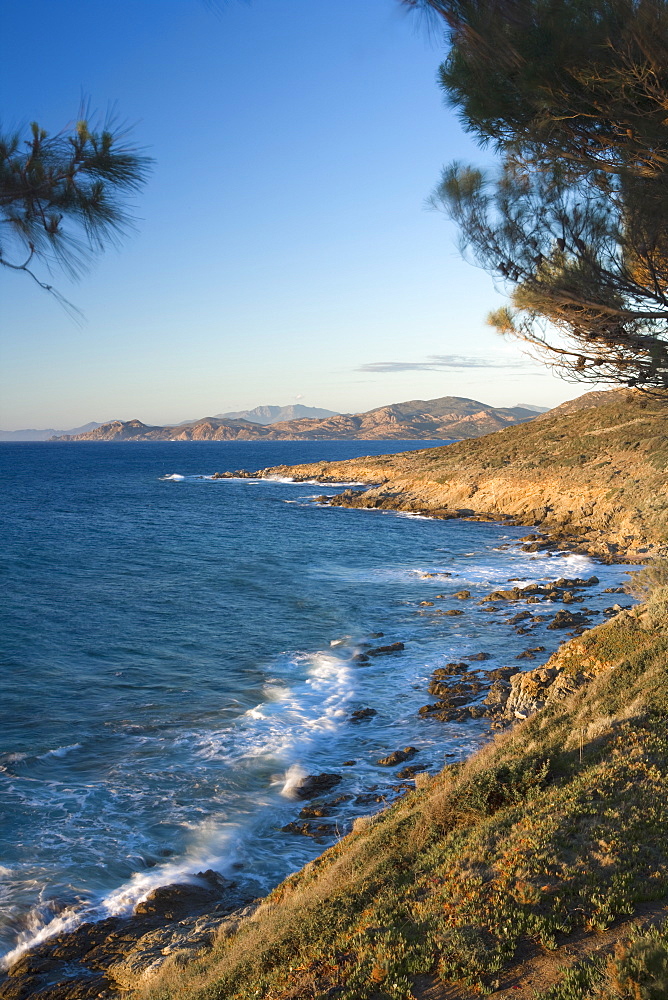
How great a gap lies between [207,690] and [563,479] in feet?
123

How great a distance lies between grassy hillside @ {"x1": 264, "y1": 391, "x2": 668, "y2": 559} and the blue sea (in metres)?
4.84

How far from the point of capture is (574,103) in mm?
9945

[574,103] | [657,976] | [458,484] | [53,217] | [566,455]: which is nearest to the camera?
[657,976]

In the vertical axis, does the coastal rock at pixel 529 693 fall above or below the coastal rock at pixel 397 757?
above

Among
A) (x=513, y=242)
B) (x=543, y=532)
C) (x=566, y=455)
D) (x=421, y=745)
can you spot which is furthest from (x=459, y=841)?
(x=566, y=455)

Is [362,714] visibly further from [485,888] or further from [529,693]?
[485,888]

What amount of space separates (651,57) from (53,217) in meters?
7.71

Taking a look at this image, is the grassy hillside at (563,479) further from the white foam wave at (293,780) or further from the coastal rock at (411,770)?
the white foam wave at (293,780)

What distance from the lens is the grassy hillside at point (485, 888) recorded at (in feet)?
18.8

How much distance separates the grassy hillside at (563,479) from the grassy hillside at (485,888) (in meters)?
23.7

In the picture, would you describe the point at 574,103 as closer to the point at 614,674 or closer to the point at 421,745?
the point at 614,674

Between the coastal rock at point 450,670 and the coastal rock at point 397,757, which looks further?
the coastal rock at point 450,670

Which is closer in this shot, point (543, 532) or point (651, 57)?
point (651, 57)

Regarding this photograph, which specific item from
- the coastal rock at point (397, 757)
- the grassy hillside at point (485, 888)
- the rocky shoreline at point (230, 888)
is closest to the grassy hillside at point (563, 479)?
the rocky shoreline at point (230, 888)
